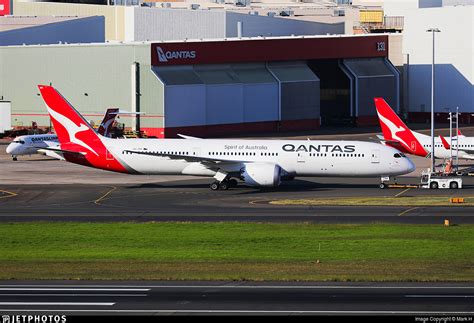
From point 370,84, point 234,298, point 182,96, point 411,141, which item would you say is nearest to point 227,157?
point 411,141

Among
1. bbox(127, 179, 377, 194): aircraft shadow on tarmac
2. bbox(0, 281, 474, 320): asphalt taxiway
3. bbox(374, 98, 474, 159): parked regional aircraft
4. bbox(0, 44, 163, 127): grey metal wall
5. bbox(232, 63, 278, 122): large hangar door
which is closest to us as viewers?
bbox(0, 281, 474, 320): asphalt taxiway

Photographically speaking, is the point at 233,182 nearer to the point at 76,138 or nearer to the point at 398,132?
the point at 76,138

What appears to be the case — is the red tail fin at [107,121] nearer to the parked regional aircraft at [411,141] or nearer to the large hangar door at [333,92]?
the parked regional aircraft at [411,141]

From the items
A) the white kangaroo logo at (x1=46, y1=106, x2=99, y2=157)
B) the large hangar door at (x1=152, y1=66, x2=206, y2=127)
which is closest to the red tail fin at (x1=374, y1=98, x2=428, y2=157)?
the white kangaroo logo at (x1=46, y1=106, x2=99, y2=157)

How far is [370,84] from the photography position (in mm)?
139000

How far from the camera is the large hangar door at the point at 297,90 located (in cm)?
13150

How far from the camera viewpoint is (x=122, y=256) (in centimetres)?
4862

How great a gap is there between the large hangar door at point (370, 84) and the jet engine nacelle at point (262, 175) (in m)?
64.9

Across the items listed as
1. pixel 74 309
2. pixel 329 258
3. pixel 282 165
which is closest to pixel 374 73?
pixel 282 165

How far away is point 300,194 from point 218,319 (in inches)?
1580

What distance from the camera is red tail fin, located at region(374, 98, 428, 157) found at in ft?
300

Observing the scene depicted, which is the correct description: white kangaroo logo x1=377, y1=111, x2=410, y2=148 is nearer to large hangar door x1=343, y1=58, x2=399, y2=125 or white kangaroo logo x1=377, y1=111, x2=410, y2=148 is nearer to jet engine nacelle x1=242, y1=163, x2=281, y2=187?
jet engine nacelle x1=242, y1=163, x2=281, y2=187

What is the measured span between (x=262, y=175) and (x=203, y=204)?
22.7 ft

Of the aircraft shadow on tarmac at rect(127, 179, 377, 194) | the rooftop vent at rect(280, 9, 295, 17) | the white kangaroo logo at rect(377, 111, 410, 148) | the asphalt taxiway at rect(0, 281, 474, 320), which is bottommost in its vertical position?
the asphalt taxiway at rect(0, 281, 474, 320)
